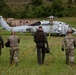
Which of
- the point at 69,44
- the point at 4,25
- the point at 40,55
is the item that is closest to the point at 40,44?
the point at 40,55

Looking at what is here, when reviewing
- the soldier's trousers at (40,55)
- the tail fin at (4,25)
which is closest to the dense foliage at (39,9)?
the tail fin at (4,25)

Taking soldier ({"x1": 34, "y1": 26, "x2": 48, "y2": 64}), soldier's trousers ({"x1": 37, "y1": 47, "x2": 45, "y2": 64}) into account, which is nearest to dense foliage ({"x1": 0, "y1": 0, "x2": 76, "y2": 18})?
soldier's trousers ({"x1": 37, "y1": 47, "x2": 45, "y2": 64})

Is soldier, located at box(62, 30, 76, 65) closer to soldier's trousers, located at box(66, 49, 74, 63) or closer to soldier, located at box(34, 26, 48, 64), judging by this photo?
soldier's trousers, located at box(66, 49, 74, 63)

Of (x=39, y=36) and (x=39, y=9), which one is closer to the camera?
(x=39, y=36)

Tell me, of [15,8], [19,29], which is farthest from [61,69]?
[15,8]

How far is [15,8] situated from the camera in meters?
69.1

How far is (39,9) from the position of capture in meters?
67.6

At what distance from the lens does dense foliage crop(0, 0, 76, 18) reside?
6631 cm

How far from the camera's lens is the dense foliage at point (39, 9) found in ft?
218

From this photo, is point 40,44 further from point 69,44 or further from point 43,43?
point 69,44

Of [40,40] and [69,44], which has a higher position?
[40,40]

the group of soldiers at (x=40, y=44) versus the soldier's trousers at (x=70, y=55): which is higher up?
the group of soldiers at (x=40, y=44)

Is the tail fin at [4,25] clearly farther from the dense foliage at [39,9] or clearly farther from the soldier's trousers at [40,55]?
the soldier's trousers at [40,55]

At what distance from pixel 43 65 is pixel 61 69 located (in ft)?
4.41
